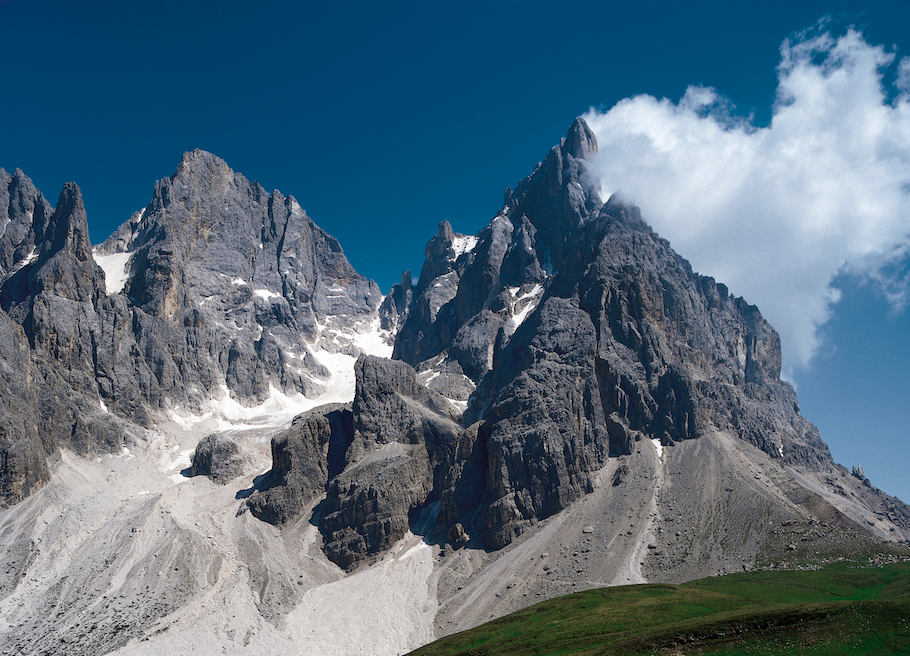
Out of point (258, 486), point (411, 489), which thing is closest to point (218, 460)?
point (258, 486)

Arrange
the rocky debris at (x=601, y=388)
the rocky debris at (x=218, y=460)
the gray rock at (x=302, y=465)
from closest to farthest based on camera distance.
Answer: the rocky debris at (x=601, y=388) < the gray rock at (x=302, y=465) < the rocky debris at (x=218, y=460)

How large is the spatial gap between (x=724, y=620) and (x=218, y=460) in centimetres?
13563

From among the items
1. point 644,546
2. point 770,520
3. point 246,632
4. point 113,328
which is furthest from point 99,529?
point 770,520

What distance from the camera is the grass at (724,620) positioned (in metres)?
57.2

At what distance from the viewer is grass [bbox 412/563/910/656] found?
57.2 m

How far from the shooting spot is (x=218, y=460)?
16438 centimetres

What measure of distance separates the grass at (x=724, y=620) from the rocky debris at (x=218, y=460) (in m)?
90.4

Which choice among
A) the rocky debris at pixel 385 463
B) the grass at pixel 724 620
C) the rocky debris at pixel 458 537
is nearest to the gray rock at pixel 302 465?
the rocky debris at pixel 385 463

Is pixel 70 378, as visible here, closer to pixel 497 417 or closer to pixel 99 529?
pixel 99 529

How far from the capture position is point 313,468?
150 metres

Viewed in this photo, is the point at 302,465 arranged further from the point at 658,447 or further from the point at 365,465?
the point at 658,447

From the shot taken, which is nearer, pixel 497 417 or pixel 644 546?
pixel 644 546

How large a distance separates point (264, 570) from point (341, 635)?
Answer: 2409cm

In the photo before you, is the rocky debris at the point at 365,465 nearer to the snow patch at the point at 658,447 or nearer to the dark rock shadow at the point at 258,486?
the dark rock shadow at the point at 258,486
